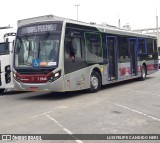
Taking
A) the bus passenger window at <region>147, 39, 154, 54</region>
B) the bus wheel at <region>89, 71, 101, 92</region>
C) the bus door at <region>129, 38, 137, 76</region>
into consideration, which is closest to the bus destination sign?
the bus wheel at <region>89, 71, 101, 92</region>

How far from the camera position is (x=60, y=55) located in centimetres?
1268

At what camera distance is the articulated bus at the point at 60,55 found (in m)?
12.8

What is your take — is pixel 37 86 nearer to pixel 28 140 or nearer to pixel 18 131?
pixel 18 131

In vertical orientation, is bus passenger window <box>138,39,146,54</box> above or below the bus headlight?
above

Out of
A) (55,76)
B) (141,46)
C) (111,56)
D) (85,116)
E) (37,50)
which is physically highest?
(141,46)

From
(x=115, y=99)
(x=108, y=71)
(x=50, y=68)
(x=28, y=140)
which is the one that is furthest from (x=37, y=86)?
(x=28, y=140)

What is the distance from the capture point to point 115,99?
12742mm

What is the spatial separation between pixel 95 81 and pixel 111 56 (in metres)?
2.35

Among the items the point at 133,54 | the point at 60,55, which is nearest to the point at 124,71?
the point at 133,54

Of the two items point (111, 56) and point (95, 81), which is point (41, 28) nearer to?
point (95, 81)

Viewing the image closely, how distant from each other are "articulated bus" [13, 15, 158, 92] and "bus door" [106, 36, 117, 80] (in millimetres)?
101

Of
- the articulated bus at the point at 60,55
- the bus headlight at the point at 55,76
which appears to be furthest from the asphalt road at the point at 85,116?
the articulated bus at the point at 60,55

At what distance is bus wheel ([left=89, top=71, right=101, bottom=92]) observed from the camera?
14.9m

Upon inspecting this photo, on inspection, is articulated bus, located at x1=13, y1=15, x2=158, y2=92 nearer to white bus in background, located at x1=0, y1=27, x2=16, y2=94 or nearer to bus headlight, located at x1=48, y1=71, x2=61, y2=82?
bus headlight, located at x1=48, y1=71, x2=61, y2=82
